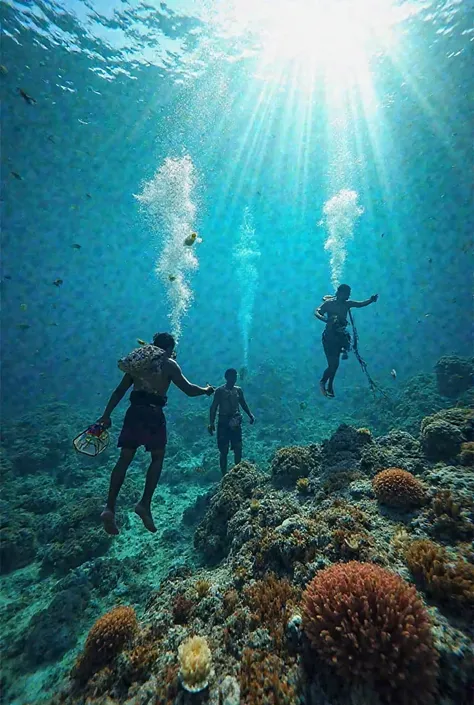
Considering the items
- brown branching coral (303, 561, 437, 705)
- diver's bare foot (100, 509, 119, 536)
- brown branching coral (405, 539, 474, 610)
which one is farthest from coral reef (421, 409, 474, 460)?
diver's bare foot (100, 509, 119, 536)

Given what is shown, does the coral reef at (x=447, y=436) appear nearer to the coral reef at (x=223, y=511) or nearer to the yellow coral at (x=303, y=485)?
the yellow coral at (x=303, y=485)

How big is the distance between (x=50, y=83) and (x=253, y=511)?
34.3 m

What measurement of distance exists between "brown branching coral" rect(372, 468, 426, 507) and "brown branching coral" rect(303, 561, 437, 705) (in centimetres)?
180

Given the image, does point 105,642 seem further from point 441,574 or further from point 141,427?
point 441,574

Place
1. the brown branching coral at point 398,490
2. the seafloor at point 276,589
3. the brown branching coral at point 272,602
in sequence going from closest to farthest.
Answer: the seafloor at point 276,589
the brown branching coral at point 272,602
the brown branching coral at point 398,490

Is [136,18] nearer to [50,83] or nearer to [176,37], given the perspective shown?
[176,37]

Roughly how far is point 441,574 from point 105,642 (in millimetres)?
3982

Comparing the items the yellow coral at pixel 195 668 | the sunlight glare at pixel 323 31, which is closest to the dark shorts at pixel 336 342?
the yellow coral at pixel 195 668

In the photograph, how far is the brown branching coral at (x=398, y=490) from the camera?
4230 millimetres

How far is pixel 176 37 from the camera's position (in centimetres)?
2120

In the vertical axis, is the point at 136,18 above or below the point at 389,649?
above

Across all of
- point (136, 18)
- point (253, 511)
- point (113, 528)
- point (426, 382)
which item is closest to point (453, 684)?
point (253, 511)

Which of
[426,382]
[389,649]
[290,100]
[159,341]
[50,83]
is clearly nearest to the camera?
[389,649]

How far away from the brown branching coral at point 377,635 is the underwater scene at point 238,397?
2 centimetres
